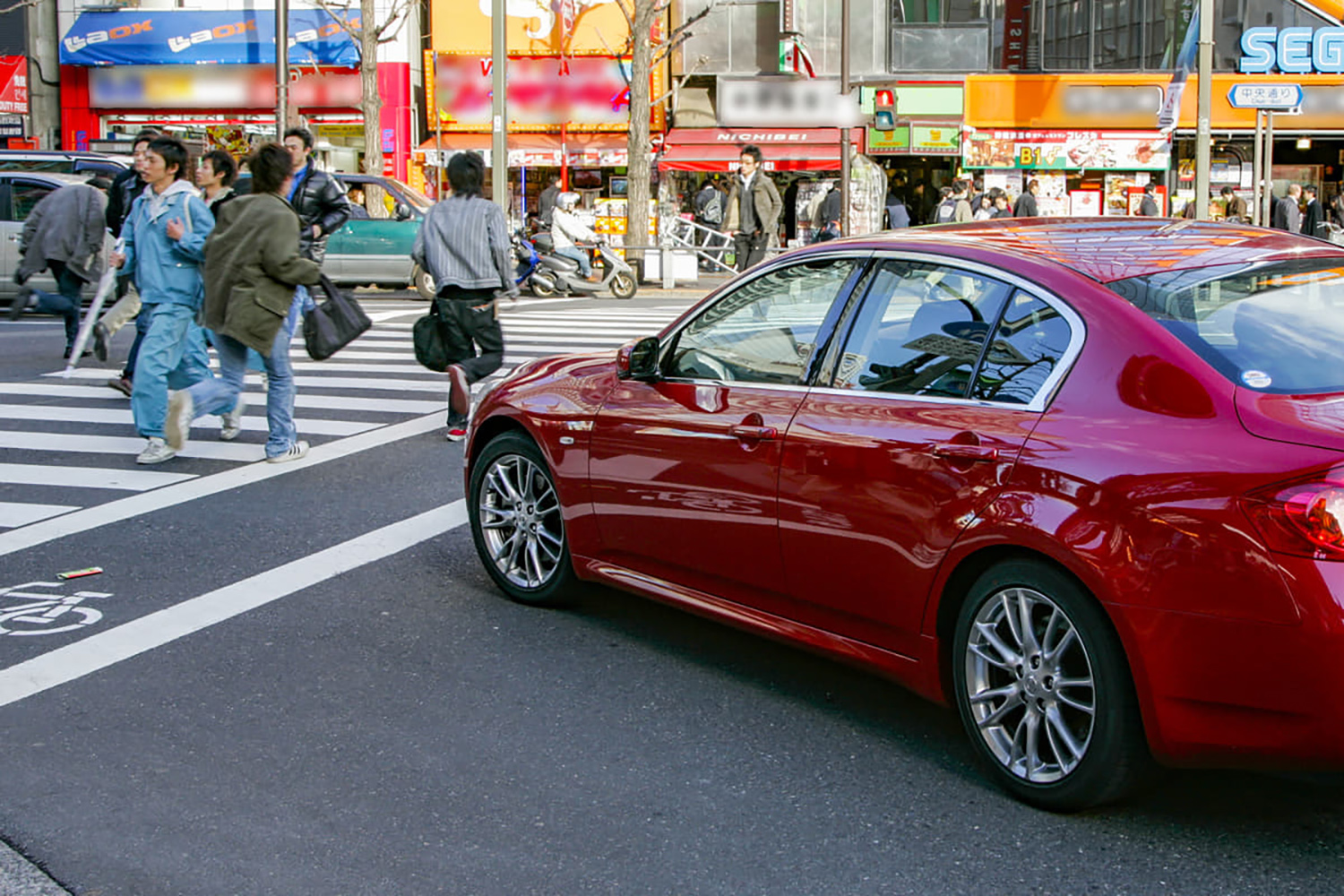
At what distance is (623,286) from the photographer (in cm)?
2303

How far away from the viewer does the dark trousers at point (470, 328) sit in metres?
9.97

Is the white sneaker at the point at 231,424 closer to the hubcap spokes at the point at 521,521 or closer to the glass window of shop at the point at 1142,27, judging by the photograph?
the hubcap spokes at the point at 521,521

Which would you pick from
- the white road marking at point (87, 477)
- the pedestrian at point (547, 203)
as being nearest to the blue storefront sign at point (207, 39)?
the pedestrian at point (547, 203)

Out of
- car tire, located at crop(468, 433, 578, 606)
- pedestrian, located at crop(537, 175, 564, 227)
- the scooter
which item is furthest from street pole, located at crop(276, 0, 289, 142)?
car tire, located at crop(468, 433, 578, 606)

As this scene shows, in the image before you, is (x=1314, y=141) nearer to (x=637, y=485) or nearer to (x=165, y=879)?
(x=637, y=485)

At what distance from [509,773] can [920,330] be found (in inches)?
68.6

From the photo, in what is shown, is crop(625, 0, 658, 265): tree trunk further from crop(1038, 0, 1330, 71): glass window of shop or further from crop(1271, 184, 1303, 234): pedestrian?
crop(1038, 0, 1330, 71): glass window of shop

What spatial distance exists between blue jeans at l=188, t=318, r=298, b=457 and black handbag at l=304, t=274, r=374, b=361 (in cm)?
19

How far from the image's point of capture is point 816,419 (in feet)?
15.4

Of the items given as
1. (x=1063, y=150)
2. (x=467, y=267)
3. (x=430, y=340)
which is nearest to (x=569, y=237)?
(x=430, y=340)

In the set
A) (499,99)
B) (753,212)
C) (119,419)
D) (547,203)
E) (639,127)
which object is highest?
(499,99)

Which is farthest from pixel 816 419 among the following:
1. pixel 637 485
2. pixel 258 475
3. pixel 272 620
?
pixel 258 475

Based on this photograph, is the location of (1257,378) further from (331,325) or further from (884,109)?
(884,109)

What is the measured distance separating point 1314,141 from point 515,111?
719 inches
